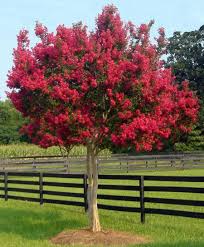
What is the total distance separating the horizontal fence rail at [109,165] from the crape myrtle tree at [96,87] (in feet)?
77.7

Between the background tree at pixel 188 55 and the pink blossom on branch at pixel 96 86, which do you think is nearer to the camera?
the pink blossom on branch at pixel 96 86

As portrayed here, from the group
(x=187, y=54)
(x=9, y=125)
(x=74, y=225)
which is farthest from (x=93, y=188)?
(x=9, y=125)

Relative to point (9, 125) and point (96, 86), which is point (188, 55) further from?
point (96, 86)

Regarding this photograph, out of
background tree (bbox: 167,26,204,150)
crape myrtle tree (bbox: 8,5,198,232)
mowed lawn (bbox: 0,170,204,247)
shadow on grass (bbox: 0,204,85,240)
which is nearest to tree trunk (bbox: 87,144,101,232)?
crape myrtle tree (bbox: 8,5,198,232)

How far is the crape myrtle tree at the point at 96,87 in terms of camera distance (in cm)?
1167

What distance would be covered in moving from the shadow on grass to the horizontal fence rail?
731 inches

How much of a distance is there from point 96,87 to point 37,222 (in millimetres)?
4843

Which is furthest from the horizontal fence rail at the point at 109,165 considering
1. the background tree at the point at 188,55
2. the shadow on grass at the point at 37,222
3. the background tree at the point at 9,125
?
the background tree at the point at 9,125

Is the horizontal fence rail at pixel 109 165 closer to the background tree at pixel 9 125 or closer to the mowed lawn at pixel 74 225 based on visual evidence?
the mowed lawn at pixel 74 225

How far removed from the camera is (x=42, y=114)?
40.5 ft

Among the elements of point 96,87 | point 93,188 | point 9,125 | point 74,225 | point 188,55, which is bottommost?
point 74,225

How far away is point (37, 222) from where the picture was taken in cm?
1464

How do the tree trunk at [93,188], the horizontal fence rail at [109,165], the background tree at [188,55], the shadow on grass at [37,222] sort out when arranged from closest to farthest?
the tree trunk at [93,188] → the shadow on grass at [37,222] → the horizontal fence rail at [109,165] → the background tree at [188,55]

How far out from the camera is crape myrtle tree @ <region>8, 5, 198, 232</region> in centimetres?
1167
